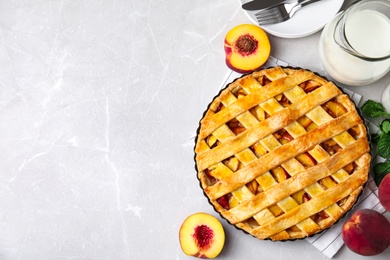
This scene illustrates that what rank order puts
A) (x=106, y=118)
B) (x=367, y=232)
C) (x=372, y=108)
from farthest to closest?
1. (x=106, y=118)
2. (x=372, y=108)
3. (x=367, y=232)

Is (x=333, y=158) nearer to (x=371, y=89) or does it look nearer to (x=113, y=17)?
(x=371, y=89)

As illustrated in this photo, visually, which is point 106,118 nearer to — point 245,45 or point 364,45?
point 245,45

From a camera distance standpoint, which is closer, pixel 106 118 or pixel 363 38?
pixel 363 38

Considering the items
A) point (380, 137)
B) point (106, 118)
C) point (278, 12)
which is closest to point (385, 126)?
point (380, 137)

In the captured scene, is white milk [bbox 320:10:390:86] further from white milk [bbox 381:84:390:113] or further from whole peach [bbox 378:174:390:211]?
whole peach [bbox 378:174:390:211]

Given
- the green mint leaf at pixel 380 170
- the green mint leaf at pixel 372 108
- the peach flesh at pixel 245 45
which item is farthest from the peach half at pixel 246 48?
the green mint leaf at pixel 380 170

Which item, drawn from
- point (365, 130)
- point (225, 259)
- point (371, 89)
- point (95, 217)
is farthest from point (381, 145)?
point (95, 217)
